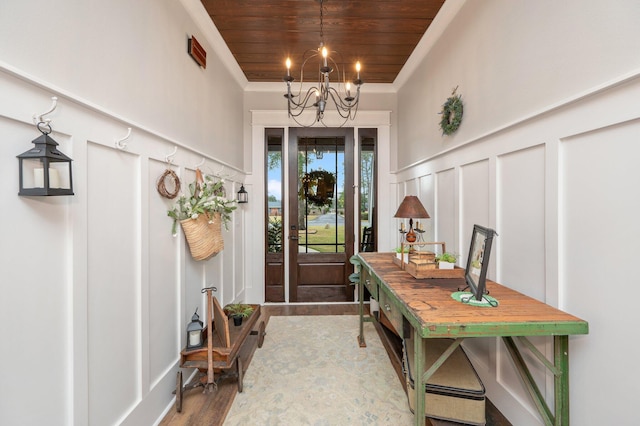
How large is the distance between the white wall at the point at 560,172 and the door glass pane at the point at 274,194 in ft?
7.79

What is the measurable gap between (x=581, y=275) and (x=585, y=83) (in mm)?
792

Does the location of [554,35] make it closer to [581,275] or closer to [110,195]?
[581,275]

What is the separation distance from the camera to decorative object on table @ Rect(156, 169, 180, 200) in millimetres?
1732

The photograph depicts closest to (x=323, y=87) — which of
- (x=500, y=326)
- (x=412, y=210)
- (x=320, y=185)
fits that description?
(x=412, y=210)

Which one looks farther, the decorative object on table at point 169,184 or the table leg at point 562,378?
the decorative object on table at point 169,184

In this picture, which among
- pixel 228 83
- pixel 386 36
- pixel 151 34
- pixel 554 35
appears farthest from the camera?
pixel 228 83

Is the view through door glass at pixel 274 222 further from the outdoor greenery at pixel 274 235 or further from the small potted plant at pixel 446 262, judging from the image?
the small potted plant at pixel 446 262

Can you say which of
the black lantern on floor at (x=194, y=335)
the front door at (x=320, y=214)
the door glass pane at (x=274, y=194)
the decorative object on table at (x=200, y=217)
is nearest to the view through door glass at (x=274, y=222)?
the door glass pane at (x=274, y=194)

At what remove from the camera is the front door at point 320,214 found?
3840 mm

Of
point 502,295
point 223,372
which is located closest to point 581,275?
point 502,295

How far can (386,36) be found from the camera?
264cm

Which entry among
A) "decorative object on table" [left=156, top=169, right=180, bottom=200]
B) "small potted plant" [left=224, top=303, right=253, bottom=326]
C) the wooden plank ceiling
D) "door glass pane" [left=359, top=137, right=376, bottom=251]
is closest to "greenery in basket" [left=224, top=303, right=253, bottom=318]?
"small potted plant" [left=224, top=303, right=253, bottom=326]

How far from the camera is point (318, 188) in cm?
386

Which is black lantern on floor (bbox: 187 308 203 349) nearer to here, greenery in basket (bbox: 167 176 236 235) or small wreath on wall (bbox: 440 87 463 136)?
greenery in basket (bbox: 167 176 236 235)
